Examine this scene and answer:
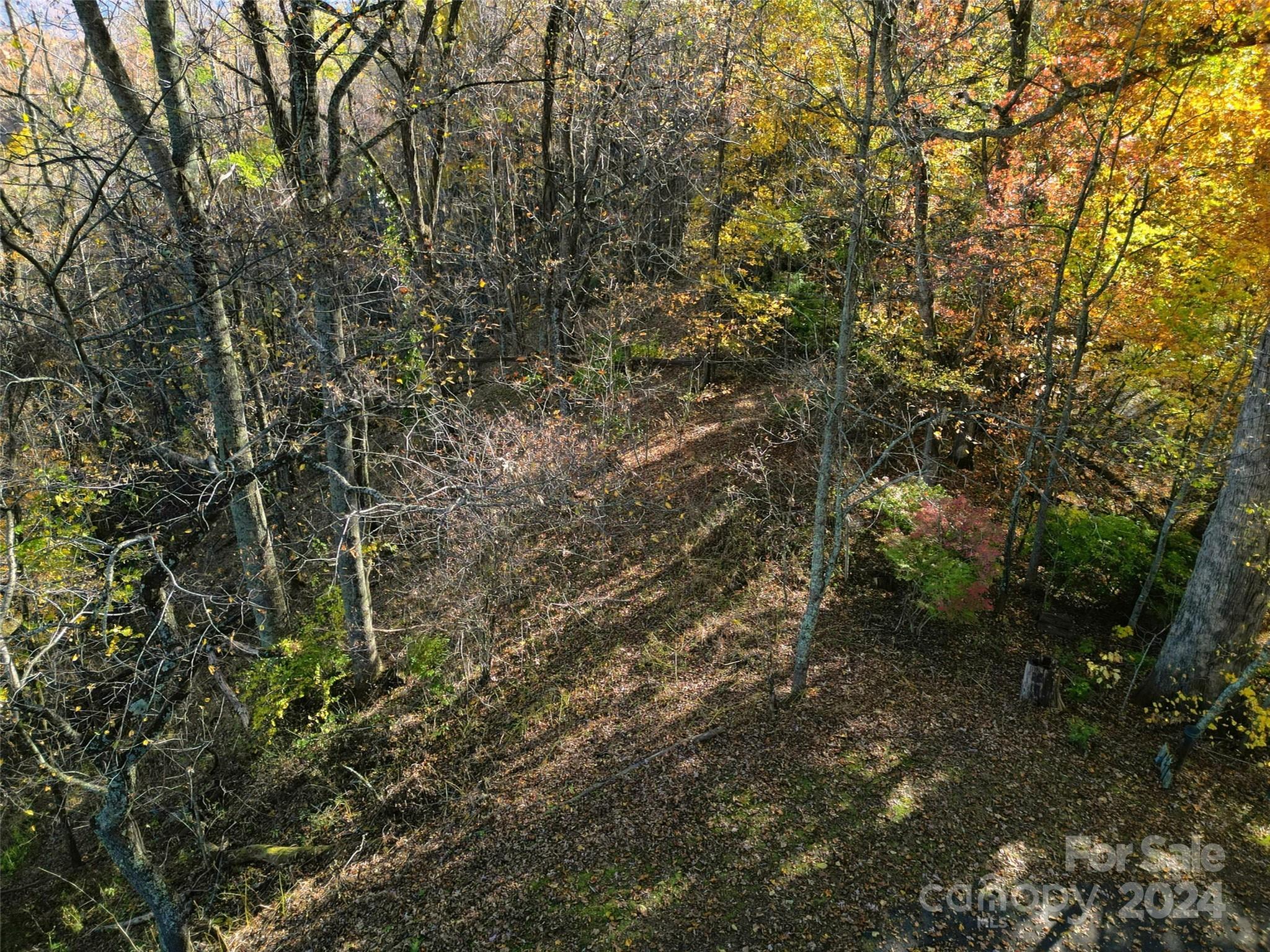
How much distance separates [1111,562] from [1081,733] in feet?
11.3

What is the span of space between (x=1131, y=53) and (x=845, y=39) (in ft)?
15.0

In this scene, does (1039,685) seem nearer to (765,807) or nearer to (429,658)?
(765,807)

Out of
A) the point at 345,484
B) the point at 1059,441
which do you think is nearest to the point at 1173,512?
the point at 1059,441

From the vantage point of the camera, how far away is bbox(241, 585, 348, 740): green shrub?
10.2 meters

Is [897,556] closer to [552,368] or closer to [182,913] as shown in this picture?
[552,368]

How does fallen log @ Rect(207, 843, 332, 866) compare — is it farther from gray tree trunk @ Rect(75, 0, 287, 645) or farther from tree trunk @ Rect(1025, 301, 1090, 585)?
tree trunk @ Rect(1025, 301, 1090, 585)

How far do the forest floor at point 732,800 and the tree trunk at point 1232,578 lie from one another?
0.96m

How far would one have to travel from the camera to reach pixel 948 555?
390 inches

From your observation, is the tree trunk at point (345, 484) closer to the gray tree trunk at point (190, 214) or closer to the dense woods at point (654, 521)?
the dense woods at point (654, 521)

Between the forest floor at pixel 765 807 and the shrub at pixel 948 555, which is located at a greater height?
the shrub at pixel 948 555

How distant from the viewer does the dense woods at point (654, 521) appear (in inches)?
274

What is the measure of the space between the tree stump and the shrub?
1.02 meters

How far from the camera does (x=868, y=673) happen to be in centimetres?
947

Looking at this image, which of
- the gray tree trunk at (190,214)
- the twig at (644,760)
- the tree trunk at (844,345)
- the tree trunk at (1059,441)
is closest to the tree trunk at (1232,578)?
the tree trunk at (1059,441)
